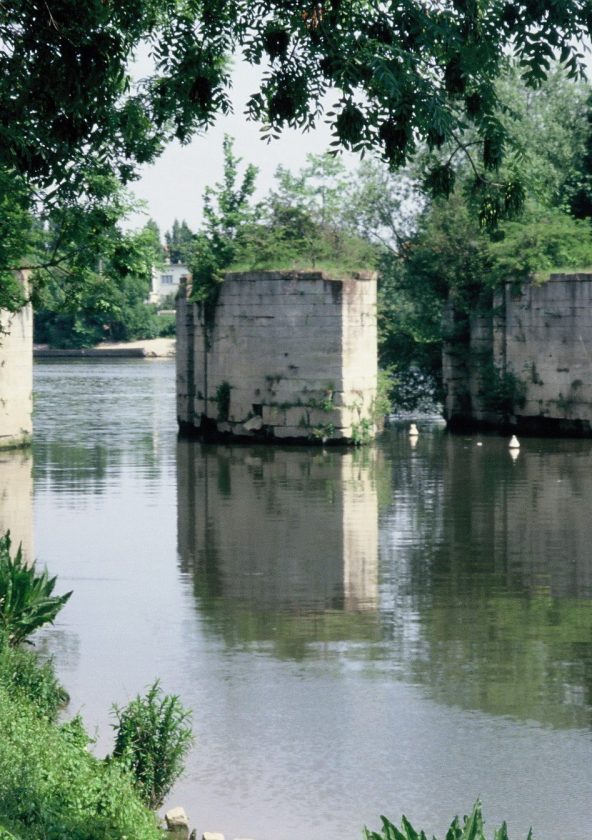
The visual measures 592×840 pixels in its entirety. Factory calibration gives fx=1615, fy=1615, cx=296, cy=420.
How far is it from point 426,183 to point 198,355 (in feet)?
69.6

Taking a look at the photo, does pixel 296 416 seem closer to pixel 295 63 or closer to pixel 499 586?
pixel 499 586

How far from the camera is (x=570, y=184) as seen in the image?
41.1 metres

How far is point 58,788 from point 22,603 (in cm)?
423

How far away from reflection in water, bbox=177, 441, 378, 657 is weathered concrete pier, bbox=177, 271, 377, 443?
125 cm

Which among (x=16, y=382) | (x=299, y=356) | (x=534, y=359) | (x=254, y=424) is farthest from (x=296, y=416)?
(x=534, y=359)

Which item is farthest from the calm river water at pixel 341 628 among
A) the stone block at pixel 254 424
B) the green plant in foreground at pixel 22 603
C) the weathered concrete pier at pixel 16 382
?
the stone block at pixel 254 424

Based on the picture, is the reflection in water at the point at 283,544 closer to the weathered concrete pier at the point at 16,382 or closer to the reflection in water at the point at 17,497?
the reflection in water at the point at 17,497

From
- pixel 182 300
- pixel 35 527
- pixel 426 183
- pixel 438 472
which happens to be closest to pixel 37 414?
pixel 182 300

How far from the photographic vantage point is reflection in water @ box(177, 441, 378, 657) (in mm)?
13805

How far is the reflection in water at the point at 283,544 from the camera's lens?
1380 centimetres

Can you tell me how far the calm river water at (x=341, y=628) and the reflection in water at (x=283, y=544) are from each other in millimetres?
43

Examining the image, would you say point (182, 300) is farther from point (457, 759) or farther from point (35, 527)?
point (457, 759)

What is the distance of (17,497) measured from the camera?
2212 cm

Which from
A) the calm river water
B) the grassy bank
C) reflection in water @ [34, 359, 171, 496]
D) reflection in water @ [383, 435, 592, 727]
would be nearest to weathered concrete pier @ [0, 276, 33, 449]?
reflection in water @ [34, 359, 171, 496]
